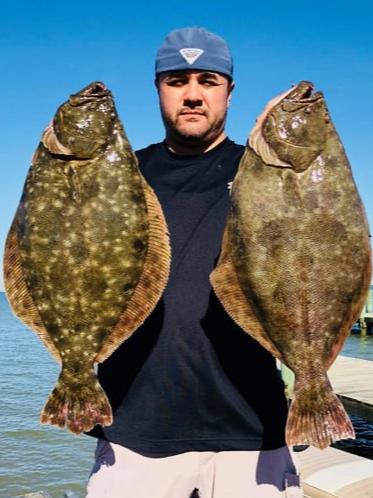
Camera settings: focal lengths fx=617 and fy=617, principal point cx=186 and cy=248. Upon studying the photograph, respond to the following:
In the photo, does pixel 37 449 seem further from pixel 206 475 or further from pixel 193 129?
pixel 193 129

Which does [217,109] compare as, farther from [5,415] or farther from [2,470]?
[5,415]

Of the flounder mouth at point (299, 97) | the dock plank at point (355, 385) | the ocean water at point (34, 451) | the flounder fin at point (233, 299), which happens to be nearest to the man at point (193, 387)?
the flounder fin at point (233, 299)

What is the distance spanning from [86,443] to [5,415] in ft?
13.1

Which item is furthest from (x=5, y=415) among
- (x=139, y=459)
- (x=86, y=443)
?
(x=139, y=459)

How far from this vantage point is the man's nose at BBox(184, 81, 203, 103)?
315cm

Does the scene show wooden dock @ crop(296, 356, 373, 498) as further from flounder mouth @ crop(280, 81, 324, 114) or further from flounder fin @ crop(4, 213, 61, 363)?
flounder mouth @ crop(280, 81, 324, 114)

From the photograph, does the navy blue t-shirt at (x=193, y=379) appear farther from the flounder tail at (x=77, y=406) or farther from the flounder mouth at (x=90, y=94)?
the flounder mouth at (x=90, y=94)

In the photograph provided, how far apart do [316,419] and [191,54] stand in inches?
73.1

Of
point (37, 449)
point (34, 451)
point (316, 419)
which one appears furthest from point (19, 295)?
point (37, 449)

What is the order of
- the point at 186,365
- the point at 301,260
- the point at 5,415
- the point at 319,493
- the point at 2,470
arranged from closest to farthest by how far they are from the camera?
the point at 301,260 < the point at 186,365 < the point at 319,493 < the point at 2,470 < the point at 5,415

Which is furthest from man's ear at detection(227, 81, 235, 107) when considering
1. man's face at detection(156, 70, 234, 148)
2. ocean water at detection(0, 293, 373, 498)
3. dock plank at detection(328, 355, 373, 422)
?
ocean water at detection(0, 293, 373, 498)

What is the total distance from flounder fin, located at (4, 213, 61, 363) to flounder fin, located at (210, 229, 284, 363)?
2.60ft

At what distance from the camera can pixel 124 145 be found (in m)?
2.81

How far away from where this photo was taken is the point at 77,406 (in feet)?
8.89
